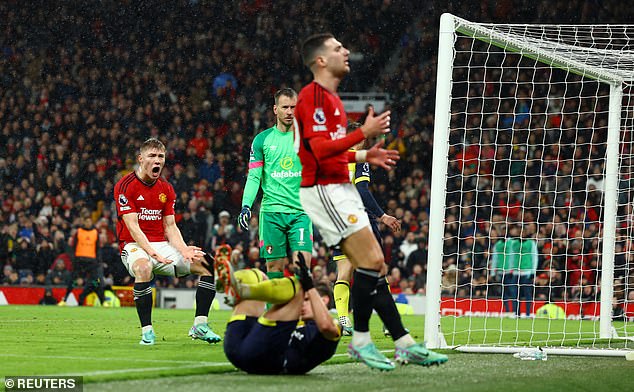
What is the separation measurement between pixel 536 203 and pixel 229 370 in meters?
14.0

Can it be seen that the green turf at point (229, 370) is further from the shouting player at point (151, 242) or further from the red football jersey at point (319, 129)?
the red football jersey at point (319, 129)

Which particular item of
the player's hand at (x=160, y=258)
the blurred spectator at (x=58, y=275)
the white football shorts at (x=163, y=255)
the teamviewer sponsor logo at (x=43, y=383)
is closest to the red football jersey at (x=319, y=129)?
the teamviewer sponsor logo at (x=43, y=383)

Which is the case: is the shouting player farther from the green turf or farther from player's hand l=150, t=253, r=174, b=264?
the green turf

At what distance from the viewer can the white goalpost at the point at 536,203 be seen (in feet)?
30.2

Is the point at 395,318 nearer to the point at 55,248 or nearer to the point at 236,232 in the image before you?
the point at 236,232

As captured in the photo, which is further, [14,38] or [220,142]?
[14,38]

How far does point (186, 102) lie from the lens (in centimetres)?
2622

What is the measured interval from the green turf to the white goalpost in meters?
1.31

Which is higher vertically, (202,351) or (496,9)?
(496,9)

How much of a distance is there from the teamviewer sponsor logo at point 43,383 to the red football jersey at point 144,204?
11.2 feet

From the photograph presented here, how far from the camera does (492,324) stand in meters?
14.4

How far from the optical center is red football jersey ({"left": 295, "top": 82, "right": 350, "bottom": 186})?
5977 millimetres

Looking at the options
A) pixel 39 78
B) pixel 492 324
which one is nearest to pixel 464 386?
pixel 492 324

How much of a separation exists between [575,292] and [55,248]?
37.2ft
